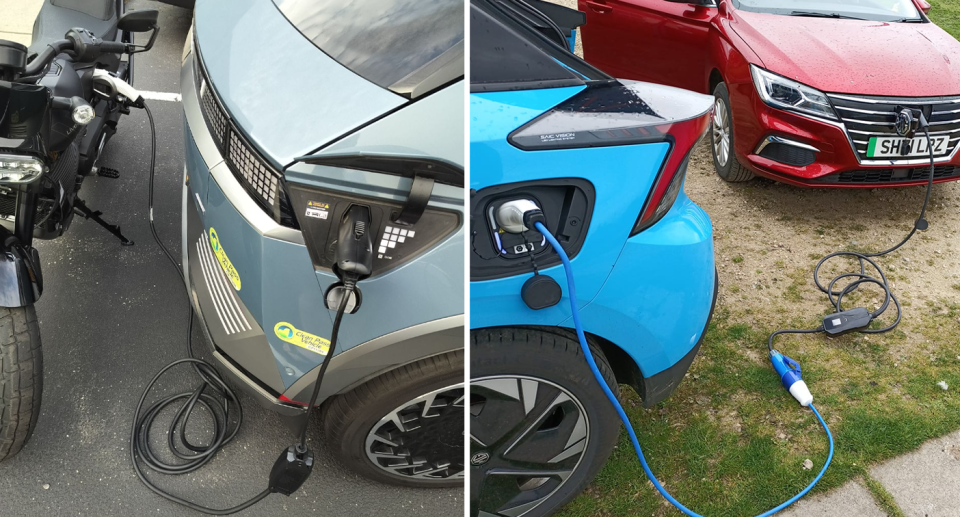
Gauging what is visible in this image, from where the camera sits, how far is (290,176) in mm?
1085

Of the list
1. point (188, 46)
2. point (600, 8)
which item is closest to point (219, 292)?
point (188, 46)

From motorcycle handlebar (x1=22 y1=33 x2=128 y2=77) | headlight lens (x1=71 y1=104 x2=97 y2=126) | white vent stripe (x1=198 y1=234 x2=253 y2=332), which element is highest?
motorcycle handlebar (x1=22 y1=33 x2=128 y2=77)

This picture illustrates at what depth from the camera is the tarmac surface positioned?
147 centimetres

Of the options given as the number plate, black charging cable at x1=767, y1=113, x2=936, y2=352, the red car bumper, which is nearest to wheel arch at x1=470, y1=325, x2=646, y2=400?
black charging cable at x1=767, y1=113, x2=936, y2=352

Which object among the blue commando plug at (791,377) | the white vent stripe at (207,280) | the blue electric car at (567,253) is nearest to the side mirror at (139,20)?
the white vent stripe at (207,280)

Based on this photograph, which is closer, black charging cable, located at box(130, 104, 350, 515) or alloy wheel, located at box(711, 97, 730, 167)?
black charging cable, located at box(130, 104, 350, 515)

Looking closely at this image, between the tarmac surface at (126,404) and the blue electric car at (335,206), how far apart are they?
0.36ft

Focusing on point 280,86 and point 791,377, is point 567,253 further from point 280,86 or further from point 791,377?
point 791,377

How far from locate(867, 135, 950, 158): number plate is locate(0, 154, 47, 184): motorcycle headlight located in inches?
105

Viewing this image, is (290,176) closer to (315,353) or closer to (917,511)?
(315,353)

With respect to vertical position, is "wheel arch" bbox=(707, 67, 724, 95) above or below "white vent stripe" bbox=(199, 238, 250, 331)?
below

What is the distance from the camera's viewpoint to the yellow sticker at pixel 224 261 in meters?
1.27

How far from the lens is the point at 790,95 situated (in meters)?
2.73

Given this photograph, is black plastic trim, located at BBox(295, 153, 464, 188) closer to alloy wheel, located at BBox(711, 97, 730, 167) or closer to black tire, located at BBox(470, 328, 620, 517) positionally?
black tire, located at BBox(470, 328, 620, 517)
